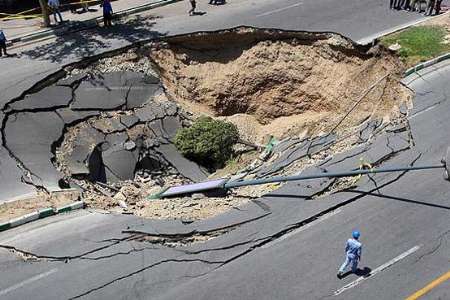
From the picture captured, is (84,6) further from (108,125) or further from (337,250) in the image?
(337,250)

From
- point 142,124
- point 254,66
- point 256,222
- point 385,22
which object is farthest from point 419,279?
point 385,22

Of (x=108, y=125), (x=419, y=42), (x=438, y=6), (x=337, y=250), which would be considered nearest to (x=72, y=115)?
(x=108, y=125)

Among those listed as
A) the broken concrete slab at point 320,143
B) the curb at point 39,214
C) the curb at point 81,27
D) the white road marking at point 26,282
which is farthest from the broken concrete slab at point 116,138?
the white road marking at point 26,282

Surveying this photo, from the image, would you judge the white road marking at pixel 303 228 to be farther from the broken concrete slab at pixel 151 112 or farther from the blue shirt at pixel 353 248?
the broken concrete slab at pixel 151 112

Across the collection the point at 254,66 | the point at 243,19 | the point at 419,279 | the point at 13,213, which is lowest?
the point at 419,279

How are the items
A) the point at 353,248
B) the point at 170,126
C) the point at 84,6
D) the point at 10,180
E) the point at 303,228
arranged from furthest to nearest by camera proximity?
the point at 84,6
the point at 170,126
the point at 10,180
the point at 303,228
the point at 353,248

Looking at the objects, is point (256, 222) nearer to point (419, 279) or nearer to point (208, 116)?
point (419, 279)
